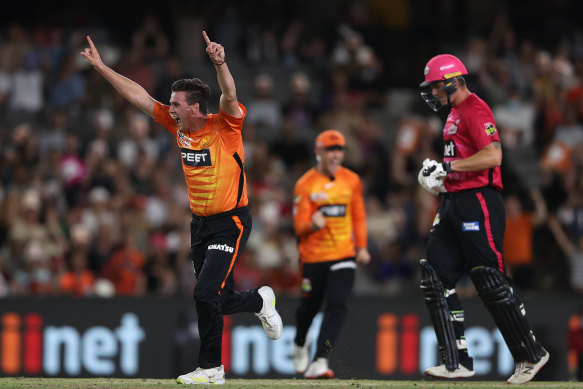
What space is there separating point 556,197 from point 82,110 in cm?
859

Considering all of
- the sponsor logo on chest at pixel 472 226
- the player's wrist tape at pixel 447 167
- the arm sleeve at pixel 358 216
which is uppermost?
the player's wrist tape at pixel 447 167

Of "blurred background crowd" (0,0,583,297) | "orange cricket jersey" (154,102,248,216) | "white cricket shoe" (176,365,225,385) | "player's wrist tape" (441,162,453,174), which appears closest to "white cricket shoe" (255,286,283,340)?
"white cricket shoe" (176,365,225,385)

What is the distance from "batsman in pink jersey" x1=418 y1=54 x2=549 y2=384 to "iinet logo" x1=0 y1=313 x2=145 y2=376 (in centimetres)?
642

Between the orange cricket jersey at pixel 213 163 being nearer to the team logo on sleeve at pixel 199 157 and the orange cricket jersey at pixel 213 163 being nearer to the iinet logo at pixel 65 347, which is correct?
the team logo on sleeve at pixel 199 157

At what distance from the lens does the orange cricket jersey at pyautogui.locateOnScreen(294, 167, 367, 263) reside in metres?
11.9

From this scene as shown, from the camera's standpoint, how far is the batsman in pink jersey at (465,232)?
29.9 ft

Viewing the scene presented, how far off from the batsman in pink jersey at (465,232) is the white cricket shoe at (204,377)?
1.89 meters

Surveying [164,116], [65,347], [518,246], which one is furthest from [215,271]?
[518,246]

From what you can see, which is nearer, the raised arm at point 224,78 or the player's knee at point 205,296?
the raised arm at point 224,78

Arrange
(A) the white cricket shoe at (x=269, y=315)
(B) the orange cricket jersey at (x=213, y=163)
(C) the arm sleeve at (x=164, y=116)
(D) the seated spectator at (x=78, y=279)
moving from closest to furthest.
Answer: (B) the orange cricket jersey at (x=213, y=163)
(C) the arm sleeve at (x=164, y=116)
(A) the white cricket shoe at (x=269, y=315)
(D) the seated spectator at (x=78, y=279)

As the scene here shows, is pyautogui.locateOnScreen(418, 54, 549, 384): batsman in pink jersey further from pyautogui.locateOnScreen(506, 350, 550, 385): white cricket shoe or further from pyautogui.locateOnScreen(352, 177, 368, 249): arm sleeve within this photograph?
pyautogui.locateOnScreen(352, 177, 368, 249): arm sleeve

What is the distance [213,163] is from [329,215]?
10.0 feet

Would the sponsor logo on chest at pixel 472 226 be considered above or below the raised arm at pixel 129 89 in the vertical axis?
below

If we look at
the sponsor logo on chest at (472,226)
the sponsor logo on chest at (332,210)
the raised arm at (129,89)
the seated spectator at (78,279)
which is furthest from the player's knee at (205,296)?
the seated spectator at (78,279)
